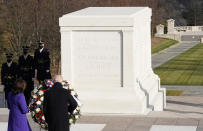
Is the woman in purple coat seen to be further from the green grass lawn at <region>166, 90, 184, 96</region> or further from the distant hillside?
the distant hillside

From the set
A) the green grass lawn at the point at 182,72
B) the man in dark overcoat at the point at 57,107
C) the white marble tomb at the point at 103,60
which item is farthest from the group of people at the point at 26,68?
the green grass lawn at the point at 182,72

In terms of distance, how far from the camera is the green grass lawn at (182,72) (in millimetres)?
25531

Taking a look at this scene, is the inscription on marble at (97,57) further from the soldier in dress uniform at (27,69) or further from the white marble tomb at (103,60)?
the soldier in dress uniform at (27,69)

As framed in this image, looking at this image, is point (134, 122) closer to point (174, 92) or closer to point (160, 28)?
point (174, 92)

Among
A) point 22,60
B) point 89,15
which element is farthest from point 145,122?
point 22,60

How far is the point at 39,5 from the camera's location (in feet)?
99.9

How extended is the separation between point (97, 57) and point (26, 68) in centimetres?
200

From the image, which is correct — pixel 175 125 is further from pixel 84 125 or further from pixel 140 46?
pixel 140 46

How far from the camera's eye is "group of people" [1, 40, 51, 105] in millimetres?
15500

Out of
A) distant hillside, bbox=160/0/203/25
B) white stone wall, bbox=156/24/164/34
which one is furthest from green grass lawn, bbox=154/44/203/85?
distant hillside, bbox=160/0/203/25

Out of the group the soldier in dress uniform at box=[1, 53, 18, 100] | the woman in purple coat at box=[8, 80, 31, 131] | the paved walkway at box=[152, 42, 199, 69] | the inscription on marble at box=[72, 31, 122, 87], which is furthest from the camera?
the paved walkway at box=[152, 42, 199, 69]

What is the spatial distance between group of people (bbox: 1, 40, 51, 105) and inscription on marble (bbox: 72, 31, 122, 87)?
127 centimetres

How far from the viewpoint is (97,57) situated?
14625 millimetres

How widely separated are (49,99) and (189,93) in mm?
12088
